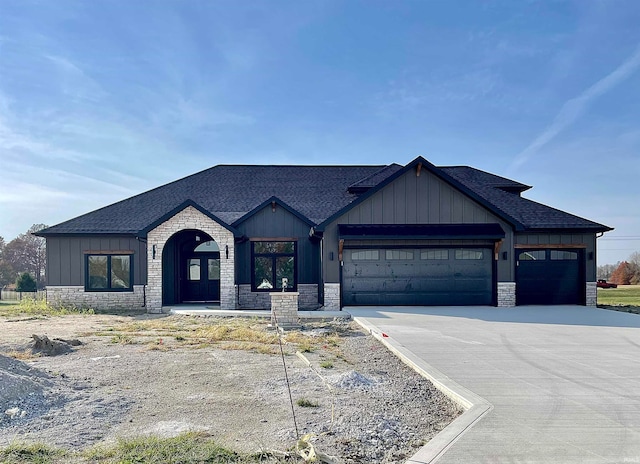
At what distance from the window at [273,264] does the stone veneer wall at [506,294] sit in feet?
26.3

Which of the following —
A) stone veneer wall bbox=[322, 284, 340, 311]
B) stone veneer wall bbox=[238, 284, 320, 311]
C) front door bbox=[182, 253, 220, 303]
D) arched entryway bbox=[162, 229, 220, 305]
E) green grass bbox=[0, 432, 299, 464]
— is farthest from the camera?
front door bbox=[182, 253, 220, 303]

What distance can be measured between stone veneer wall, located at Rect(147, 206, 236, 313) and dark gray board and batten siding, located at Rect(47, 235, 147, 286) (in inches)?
61.5

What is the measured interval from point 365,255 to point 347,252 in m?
0.70

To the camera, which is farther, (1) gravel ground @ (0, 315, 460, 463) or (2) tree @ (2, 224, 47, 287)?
(2) tree @ (2, 224, 47, 287)

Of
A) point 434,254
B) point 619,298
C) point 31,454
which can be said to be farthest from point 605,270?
point 31,454

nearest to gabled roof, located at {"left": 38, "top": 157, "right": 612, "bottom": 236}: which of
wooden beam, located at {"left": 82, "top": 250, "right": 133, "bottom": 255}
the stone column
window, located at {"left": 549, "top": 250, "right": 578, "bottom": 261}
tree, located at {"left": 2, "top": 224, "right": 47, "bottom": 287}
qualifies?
wooden beam, located at {"left": 82, "top": 250, "right": 133, "bottom": 255}

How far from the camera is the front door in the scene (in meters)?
19.8

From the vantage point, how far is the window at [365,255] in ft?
55.1

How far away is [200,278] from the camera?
1986 cm

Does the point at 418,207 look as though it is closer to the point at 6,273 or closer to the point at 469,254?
the point at 469,254

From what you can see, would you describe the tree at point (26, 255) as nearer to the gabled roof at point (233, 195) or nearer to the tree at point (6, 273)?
the tree at point (6, 273)

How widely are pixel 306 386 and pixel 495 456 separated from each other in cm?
310

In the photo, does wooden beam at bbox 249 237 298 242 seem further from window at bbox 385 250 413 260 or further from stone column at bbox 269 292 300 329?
stone column at bbox 269 292 300 329

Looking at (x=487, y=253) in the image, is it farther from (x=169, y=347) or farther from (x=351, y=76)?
(x=169, y=347)
